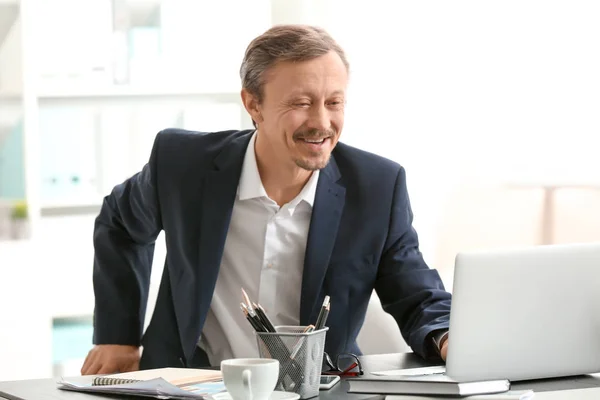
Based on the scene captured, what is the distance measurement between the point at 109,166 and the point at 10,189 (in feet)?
1.26

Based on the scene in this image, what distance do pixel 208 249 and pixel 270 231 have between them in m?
0.15

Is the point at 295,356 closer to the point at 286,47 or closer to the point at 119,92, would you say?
the point at 286,47

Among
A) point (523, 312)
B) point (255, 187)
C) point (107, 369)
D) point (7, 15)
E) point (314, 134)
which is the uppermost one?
point (7, 15)

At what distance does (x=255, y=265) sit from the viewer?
7.18ft

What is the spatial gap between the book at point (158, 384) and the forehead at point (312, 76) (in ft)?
2.32

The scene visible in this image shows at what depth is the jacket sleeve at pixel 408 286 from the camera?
195 centimetres

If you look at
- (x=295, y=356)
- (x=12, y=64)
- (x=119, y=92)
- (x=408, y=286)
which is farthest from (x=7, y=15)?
(x=295, y=356)

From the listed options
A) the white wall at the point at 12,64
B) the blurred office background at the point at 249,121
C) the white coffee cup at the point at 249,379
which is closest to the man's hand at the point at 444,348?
the white coffee cup at the point at 249,379

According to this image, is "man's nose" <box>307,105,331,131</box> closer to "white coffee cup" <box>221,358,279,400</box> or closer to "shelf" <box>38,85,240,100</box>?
"white coffee cup" <box>221,358,279,400</box>

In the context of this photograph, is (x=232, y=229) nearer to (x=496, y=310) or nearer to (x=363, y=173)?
(x=363, y=173)

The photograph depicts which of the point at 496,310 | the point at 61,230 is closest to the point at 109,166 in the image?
the point at 61,230

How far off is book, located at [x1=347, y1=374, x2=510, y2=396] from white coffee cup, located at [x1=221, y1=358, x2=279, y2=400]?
21 cm

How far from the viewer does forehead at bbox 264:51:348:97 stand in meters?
2.09

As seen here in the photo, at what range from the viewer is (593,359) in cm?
166
